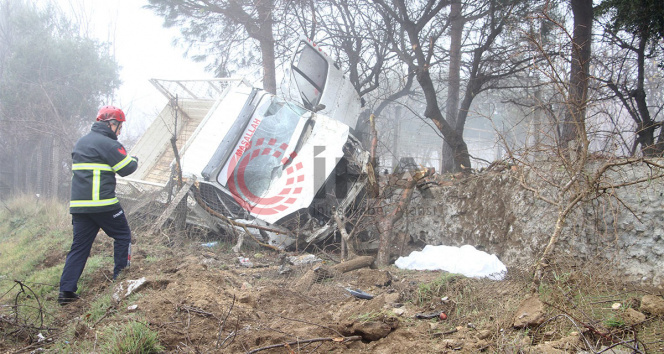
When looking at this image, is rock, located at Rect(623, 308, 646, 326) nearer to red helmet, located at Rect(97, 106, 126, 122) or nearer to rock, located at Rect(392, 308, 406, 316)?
rock, located at Rect(392, 308, 406, 316)

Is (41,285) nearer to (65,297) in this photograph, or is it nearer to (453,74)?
(65,297)

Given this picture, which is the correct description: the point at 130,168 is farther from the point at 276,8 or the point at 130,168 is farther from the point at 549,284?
the point at 276,8

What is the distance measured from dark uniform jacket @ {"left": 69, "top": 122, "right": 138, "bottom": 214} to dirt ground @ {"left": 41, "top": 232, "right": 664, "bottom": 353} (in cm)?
75

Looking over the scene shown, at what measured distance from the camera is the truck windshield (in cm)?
652

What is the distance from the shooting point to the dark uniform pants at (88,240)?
3.96 meters

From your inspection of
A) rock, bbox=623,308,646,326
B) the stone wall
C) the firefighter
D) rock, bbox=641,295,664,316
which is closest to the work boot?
the firefighter

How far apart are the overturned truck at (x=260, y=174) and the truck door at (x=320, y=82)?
722 millimetres

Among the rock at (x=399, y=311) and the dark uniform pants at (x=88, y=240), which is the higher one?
the dark uniform pants at (x=88, y=240)

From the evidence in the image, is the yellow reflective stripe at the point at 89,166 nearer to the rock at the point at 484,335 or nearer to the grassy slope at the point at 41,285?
the grassy slope at the point at 41,285

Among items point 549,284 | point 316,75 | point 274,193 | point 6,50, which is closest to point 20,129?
point 6,50

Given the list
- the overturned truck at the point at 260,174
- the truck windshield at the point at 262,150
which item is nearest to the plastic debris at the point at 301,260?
the overturned truck at the point at 260,174

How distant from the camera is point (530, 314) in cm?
267

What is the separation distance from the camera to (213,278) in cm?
379

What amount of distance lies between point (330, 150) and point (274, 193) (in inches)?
40.1
